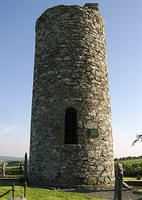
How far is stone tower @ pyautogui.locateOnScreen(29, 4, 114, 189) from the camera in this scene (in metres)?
8.24

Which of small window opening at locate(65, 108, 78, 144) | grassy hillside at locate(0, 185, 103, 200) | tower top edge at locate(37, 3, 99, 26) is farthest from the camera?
tower top edge at locate(37, 3, 99, 26)

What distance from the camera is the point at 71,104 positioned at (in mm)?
8781

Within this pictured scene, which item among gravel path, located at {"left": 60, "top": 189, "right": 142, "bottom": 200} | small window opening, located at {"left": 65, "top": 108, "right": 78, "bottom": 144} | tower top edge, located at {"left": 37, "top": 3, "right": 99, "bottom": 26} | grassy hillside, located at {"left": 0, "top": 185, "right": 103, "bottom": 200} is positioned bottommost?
gravel path, located at {"left": 60, "top": 189, "right": 142, "bottom": 200}

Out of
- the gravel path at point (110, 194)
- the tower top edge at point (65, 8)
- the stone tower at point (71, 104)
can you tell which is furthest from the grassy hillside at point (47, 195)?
the tower top edge at point (65, 8)

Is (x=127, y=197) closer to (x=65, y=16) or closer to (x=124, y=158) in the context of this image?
(x=65, y=16)

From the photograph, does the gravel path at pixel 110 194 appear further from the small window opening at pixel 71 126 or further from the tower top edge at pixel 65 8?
the tower top edge at pixel 65 8

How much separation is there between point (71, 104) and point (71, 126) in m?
0.87

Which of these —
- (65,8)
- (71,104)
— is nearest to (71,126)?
(71,104)

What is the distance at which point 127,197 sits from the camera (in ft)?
22.9

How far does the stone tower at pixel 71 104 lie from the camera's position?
824 centimetres

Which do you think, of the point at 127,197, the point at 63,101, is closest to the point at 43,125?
the point at 63,101

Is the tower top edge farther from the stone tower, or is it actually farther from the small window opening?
the small window opening

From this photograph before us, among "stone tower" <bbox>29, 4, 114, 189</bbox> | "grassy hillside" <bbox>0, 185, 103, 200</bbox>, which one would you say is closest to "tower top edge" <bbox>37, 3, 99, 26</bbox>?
"stone tower" <bbox>29, 4, 114, 189</bbox>

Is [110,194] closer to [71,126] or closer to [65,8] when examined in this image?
[71,126]
